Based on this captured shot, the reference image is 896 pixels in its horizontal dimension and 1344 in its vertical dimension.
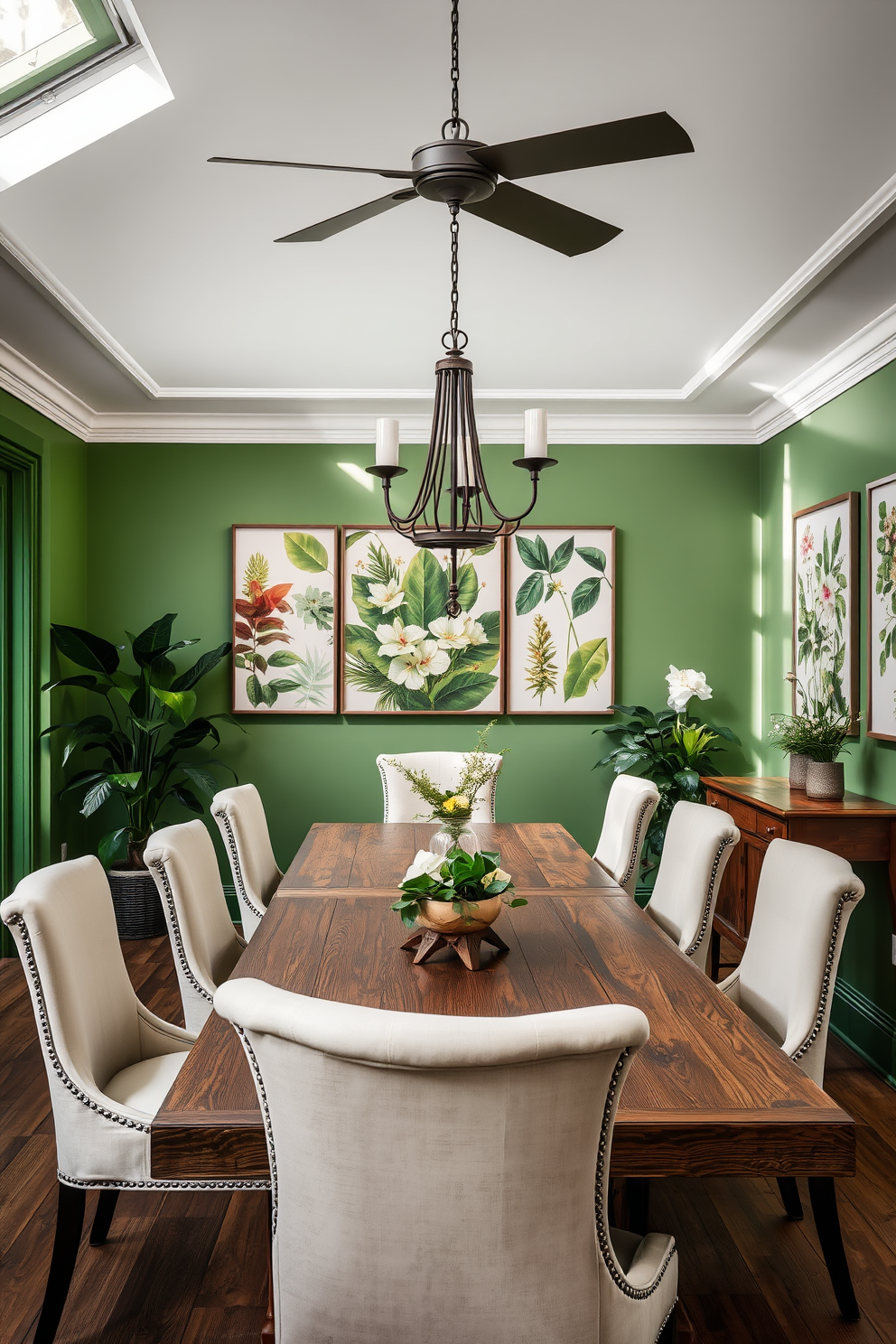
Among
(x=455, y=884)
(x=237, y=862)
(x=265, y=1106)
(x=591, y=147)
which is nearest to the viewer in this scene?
(x=265, y=1106)

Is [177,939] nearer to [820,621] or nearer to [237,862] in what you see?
[237,862]

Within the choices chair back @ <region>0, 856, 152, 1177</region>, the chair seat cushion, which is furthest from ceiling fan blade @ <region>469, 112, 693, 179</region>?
the chair seat cushion

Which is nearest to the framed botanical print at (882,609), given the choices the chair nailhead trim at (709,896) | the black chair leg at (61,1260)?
the chair nailhead trim at (709,896)

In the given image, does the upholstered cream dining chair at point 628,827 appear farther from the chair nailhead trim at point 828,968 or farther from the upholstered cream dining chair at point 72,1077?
the upholstered cream dining chair at point 72,1077

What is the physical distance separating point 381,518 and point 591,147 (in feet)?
11.5

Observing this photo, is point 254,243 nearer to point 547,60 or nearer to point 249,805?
point 547,60

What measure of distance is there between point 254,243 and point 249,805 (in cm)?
179

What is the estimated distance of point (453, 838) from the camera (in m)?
2.10

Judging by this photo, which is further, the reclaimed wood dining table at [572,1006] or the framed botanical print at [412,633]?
the framed botanical print at [412,633]

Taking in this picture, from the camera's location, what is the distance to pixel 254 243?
2.89m

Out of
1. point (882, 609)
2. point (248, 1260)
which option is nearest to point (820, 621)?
point (882, 609)

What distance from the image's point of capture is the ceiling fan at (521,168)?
145 cm

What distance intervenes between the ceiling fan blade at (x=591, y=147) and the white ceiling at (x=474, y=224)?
514mm

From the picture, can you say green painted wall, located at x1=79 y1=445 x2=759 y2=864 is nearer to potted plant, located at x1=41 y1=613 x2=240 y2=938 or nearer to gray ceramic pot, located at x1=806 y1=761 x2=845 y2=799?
potted plant, located at x1=41 y1=613 x2=240 y2=938
